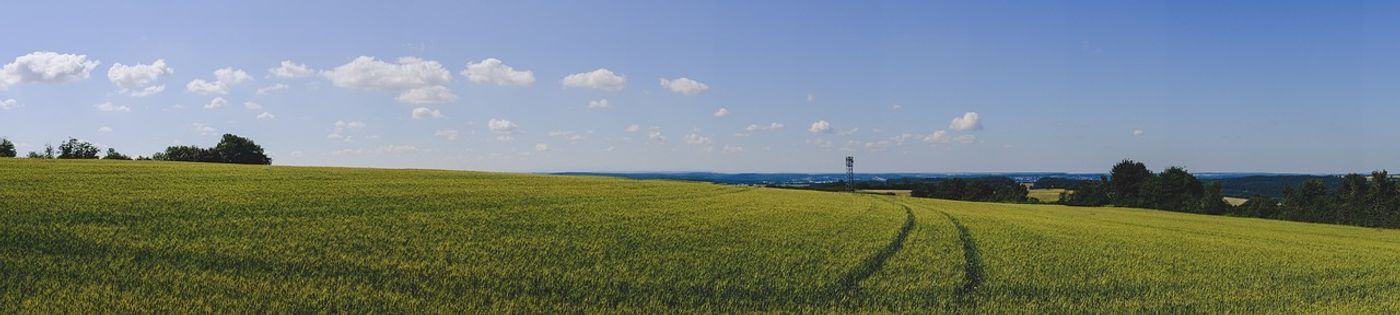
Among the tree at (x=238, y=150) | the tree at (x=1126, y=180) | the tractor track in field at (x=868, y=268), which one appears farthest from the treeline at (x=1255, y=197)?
the tree at (x=238, y=150)

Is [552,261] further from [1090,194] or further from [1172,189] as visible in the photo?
[1090,194]

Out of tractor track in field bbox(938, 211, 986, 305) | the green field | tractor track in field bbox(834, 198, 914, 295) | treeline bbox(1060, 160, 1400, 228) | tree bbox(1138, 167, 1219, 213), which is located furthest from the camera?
tree bbox(1138, 167, 1219, 213)

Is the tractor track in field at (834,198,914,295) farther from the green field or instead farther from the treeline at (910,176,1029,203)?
the treeline at (910,176,1029,203)

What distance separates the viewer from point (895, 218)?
25734mm

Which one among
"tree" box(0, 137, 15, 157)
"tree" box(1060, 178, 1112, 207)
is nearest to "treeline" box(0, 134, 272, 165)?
"tree" box(0, 137, 15, 157)

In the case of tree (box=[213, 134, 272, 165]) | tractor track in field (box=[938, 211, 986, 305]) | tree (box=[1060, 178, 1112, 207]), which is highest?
tree (box=[213, 134, 272, 165])

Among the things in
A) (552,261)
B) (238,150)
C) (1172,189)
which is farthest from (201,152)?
(1172,189)

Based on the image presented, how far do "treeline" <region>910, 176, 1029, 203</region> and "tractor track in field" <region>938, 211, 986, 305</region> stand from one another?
8061 cm

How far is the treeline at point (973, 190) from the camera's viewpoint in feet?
320

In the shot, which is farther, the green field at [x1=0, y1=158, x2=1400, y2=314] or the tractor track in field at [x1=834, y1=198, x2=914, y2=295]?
the tractor track in field at [x1=834, y1=198, x2=914, y2=295]

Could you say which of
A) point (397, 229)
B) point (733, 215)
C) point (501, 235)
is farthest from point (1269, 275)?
point (397, 229)

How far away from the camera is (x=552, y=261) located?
14.2 metres

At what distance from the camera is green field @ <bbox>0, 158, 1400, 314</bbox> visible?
11.4m

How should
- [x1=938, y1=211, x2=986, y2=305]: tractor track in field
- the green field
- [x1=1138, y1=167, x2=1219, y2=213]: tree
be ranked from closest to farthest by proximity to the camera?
the green field < [x1=938, y1=211, x2=986, y2=305]: tractor track in field < [x1=1138, y1=167, x2=1219, y2=213]: tree
